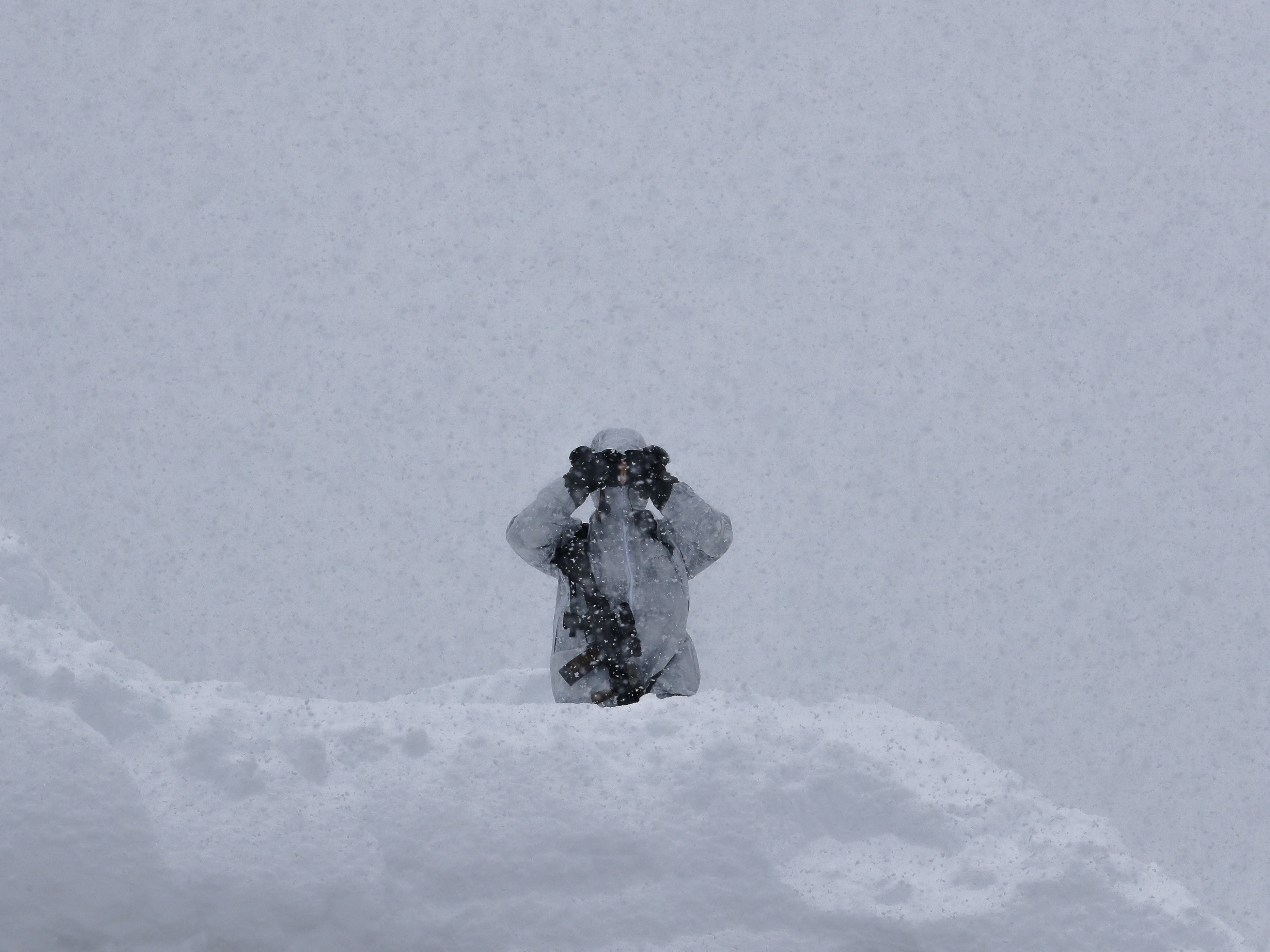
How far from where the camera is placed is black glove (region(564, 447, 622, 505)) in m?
5.68

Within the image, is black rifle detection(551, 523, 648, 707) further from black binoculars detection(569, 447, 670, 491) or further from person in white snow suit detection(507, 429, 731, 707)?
black binoculars detection(569, 447, 670, 491)

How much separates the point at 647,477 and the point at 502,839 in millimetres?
2416

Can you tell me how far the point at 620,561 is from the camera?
5789mm

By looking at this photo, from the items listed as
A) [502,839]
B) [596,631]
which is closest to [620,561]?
[596,631]

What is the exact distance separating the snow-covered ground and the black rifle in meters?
1.47

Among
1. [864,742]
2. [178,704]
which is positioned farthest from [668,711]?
[178,704]

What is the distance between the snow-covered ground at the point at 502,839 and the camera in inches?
136

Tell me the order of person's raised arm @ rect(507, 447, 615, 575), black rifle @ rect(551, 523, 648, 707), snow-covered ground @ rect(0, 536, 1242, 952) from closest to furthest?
snow-covered ground @ rect(0, 536, 1242, 952) < black rifle @ rect(551, 523, 648, 707) < person's raised arm @ rect(507, 447, 615, 575)

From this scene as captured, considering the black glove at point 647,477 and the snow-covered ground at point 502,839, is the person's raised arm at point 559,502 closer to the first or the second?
the black glove at point 647,477

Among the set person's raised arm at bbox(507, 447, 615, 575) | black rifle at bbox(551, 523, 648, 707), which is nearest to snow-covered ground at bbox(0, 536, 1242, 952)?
black rifle at bbox(551, 523, 648, 707)

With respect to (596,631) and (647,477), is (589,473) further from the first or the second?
(596,631)

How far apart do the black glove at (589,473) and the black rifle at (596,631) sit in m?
0.23

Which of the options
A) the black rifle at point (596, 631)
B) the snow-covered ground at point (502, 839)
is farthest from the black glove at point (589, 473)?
the snow-covered ground at point (502, 839)

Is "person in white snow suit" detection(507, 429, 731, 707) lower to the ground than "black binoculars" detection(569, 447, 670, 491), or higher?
lower
